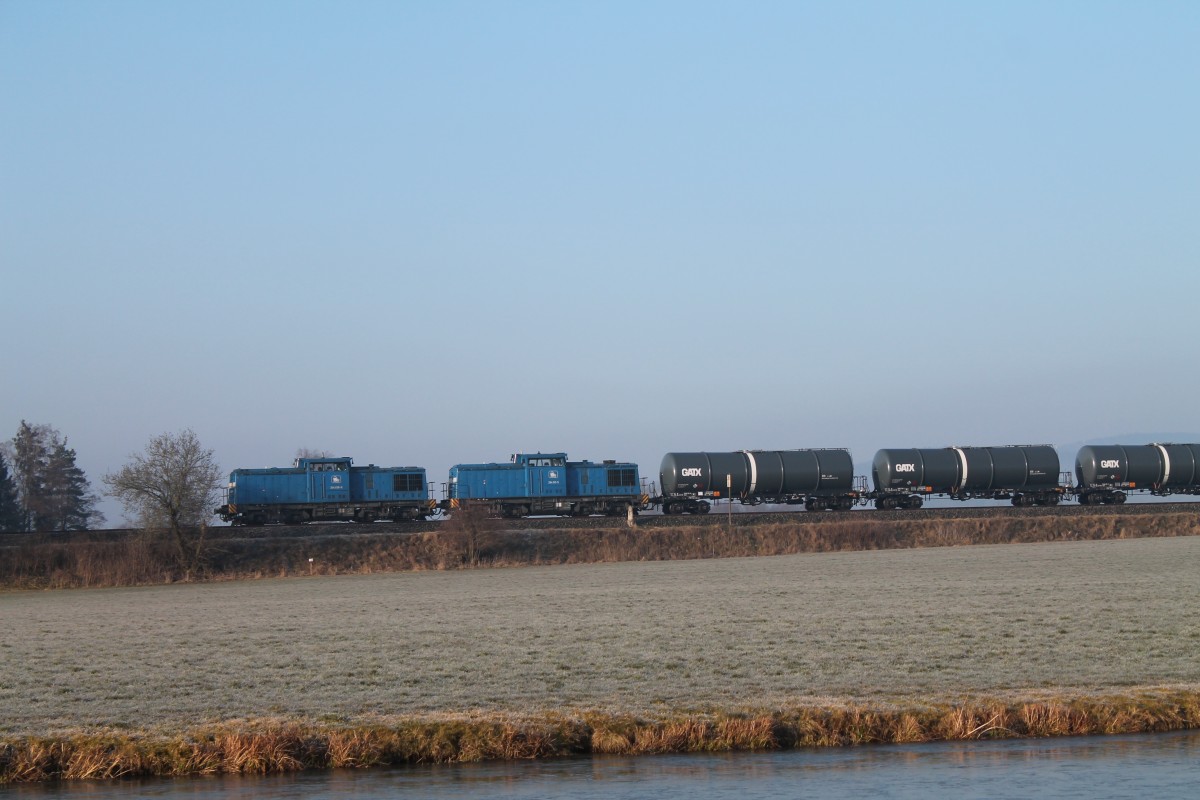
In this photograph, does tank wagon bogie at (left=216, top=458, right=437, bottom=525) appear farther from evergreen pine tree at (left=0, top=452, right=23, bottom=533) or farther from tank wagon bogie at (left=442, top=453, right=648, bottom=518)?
evergreen pine tree at (left=0, top=452, right=23, bottom=533)

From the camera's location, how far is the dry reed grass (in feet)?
45.0

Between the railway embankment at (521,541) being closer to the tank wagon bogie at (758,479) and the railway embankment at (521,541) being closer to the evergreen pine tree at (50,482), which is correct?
the tank wagon bogie at (758,479)

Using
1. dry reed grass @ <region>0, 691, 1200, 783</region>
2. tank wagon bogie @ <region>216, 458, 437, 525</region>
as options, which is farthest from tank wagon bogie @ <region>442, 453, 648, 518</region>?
dry reed grass @ <region>0, 691, 1200, 783</region>

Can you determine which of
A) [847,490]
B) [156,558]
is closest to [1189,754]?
[156,558]

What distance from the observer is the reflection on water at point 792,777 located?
39.4 feet

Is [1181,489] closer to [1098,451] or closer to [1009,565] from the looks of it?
[1098,451]

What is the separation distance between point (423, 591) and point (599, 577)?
23.5 ft

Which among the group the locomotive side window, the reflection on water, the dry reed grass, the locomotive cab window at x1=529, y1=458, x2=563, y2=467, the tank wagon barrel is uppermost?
the locomotive cab window at x1=529, y1=458, x2=563, y2=467

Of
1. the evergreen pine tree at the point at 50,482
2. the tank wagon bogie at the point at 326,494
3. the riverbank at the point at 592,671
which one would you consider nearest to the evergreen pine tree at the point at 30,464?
the evergreen pine tree at the point at 50,482

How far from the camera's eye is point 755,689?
55.6ft

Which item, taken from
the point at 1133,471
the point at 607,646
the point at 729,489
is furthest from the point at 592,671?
the point at 1133,471

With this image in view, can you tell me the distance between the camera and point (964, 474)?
65250 millimetres

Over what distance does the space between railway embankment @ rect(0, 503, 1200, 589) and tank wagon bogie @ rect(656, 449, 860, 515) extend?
7.22 ft

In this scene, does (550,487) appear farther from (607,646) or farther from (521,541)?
(607,646)
